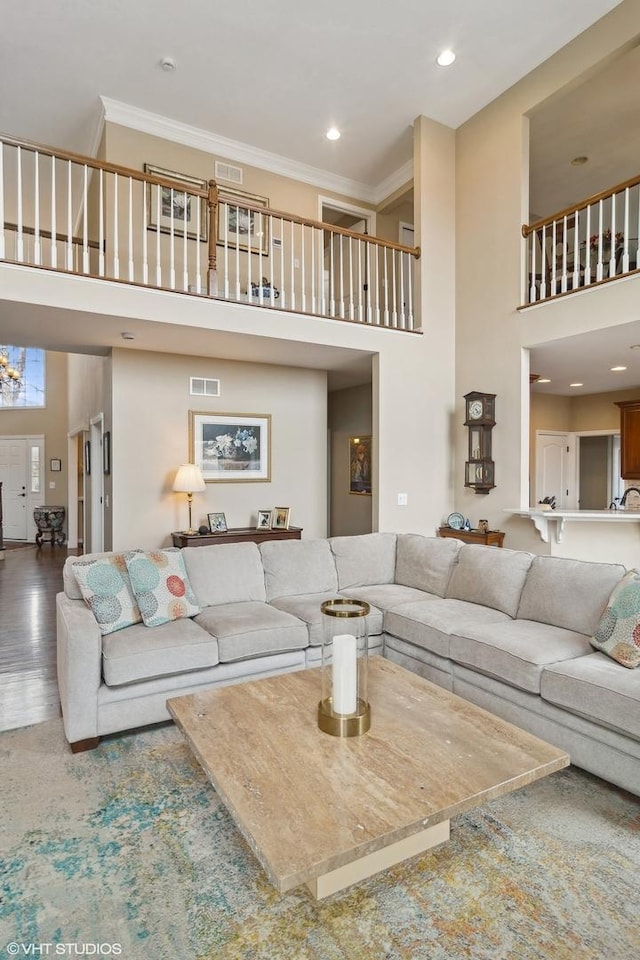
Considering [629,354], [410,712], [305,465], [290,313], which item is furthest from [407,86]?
[410,712]

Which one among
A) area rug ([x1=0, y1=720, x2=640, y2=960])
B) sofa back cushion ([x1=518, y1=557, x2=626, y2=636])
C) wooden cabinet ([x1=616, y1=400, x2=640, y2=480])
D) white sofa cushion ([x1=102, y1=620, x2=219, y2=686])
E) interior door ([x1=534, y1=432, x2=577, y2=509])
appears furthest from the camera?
interior door ([x1=534, y1=432, x2=577, y2=509])

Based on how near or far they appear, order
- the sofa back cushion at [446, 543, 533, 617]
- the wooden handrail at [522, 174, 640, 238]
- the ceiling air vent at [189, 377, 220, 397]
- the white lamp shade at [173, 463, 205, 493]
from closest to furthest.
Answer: the sofa back cushion at [446, 543, 533, 617] < the wooden handrail at [522, 174, 640, 238] < the white lamp shade at [173, 463, 205, 493] < the ceiling air vent at [189, 377, 220, 397]

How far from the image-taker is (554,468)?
827cm

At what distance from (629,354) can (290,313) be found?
3434mm

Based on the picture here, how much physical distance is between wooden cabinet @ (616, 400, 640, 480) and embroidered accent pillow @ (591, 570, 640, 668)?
4917 mm

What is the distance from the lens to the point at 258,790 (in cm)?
164

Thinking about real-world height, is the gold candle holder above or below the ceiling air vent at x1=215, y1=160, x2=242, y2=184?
below

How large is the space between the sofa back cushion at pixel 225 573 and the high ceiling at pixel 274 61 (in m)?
4.35

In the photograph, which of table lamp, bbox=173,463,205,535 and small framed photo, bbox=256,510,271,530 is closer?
table lamp, bbox=173,463,205,535

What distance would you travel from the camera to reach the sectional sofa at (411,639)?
2.39 m

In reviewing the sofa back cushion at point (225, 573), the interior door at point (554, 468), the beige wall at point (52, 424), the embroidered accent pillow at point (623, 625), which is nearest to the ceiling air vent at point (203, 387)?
the sofa back cushion at point (225, 573)

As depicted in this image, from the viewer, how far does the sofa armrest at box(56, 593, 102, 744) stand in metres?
2.62

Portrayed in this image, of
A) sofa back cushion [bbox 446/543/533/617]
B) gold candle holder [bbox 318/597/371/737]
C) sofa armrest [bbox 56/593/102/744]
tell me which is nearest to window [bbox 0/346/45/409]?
sofa armrest [bbox 56/593/102/744]

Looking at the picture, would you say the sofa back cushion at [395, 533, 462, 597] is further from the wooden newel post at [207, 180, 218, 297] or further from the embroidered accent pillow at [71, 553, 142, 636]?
the wooden newel post at [207, 180, 218, 297]
